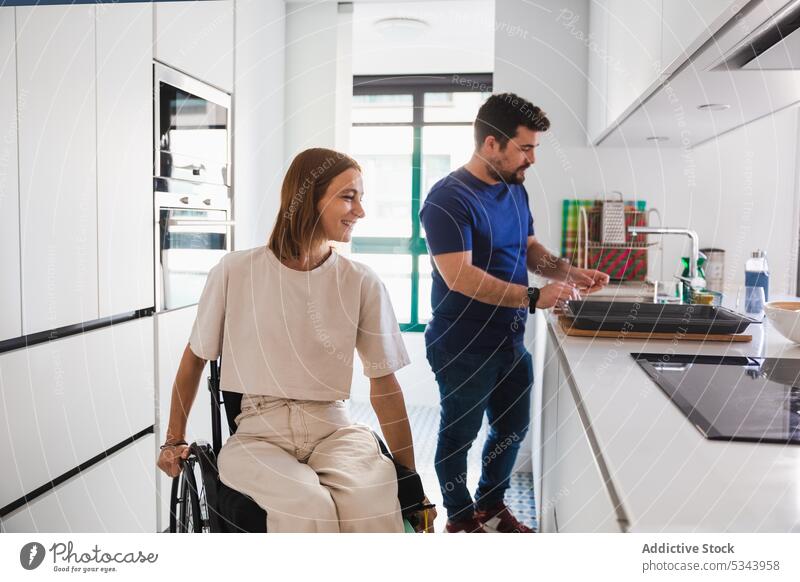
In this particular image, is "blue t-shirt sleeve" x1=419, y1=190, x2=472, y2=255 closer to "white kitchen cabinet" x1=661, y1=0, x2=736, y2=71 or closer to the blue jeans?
the blue jeans

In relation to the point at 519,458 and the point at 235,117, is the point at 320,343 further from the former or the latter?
the point at 519,458

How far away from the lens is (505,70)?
267 cm

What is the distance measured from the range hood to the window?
103 inches

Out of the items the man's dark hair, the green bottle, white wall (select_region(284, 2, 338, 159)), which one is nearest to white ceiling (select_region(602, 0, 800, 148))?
the man's dark hair

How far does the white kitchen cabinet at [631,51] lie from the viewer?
56.4 inches

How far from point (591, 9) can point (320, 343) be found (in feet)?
6.18

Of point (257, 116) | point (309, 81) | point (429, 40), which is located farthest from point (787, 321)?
point (429, 40)

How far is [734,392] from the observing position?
89cm

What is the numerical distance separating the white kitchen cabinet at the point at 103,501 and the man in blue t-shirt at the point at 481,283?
0.83m

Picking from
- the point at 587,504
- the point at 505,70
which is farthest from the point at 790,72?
the point at 505,70

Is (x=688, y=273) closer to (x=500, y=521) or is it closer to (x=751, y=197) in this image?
(x=751, y=197)

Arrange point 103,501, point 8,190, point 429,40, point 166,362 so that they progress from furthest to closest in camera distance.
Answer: point 429,40 → point 166,362 → point 103,501 → point 8,190

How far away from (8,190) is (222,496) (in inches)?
30.7

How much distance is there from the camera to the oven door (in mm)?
1904
